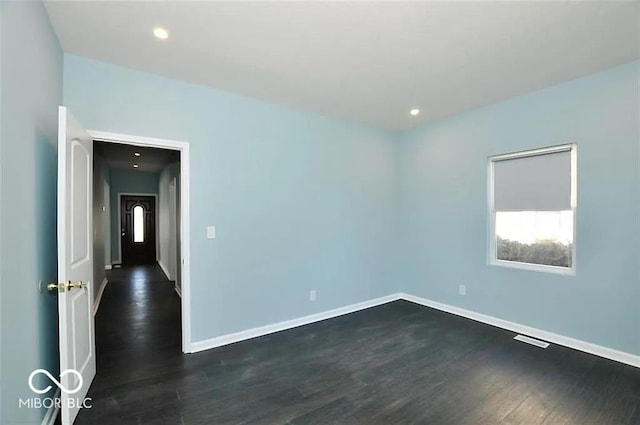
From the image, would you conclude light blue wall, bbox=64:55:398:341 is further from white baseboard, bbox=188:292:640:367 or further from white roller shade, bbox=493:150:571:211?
white roller shade, bbox=493:150:571:211

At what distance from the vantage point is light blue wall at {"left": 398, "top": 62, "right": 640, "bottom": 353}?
108 inches

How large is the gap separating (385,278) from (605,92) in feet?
10.8

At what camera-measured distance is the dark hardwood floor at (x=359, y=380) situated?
2.06 meters

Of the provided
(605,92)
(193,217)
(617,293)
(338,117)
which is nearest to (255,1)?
(193,217)

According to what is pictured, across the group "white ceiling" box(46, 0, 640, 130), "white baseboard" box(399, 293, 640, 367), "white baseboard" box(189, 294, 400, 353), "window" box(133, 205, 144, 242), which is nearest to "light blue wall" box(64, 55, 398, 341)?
"white baseboard" box(189, 294, 400, 353)

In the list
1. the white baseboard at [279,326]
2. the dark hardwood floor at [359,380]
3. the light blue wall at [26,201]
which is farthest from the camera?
the white baseboard at [279,326]

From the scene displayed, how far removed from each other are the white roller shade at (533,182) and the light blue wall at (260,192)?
1.60 m

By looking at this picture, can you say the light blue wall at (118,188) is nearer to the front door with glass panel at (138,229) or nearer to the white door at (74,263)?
the front door with glass panel at (138,229)

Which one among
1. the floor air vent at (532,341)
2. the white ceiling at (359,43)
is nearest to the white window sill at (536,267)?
the floor air vent at (532,341)

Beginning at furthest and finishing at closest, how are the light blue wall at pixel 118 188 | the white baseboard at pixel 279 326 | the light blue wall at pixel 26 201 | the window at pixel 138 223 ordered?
the window at pixel 138 223, the light blue wall at pixel 118 188, the white baseboard at pixel 279 326, the light blue wall at pixel 26 201

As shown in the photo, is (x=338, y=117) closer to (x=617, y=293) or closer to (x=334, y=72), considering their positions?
(x=334, y=72)

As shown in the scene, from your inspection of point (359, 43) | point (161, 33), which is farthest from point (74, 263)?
point (359, 43)

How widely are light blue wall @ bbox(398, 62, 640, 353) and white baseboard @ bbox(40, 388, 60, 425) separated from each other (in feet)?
13.8

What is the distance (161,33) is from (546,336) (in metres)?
4.61
